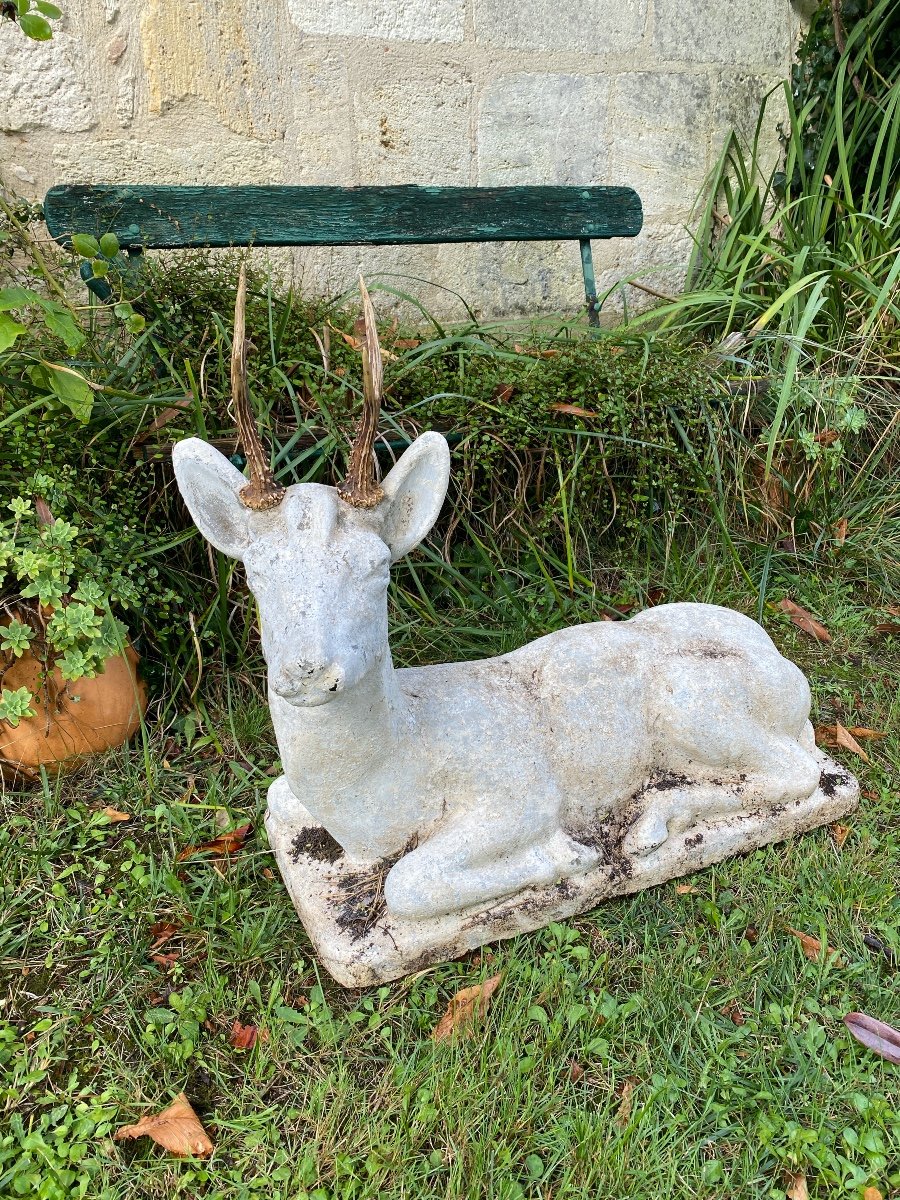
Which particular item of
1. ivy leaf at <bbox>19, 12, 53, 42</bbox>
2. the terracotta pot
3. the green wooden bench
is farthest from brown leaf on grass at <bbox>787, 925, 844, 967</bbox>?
A: ivy leaf at <bbox>19, 12, 53, 42</bbox>

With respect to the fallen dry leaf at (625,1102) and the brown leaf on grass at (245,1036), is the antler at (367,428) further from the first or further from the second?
the fallen dry leaf at (625,1102)

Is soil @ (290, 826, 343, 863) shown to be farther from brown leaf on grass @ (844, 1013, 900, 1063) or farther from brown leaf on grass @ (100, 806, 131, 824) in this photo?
brown leaf on grass @ (844, 1013, 900, 1063)

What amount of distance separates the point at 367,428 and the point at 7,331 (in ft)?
3.34

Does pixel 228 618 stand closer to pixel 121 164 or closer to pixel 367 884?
pixel 367 884

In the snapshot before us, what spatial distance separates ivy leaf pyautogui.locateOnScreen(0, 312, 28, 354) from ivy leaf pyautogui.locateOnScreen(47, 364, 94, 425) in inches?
8.4

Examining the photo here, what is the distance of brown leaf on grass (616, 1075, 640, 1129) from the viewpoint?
1.63m

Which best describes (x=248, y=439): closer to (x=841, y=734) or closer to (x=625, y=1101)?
(x=625, y=1101)

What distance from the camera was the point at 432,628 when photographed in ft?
9.14

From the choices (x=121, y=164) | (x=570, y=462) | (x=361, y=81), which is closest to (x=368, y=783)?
(x=570, y=462)

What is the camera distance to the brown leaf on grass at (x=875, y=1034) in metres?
1.74

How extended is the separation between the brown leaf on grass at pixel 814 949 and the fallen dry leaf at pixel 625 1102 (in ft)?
1.74

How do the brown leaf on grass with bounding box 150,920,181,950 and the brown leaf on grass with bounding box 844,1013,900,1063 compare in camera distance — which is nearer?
the brown leaf on grass with bounding box 844,1013,900,1063

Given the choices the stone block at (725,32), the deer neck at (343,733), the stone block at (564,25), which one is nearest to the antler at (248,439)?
the deer neck at (343,733)

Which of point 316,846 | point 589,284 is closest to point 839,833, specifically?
point 316,846
